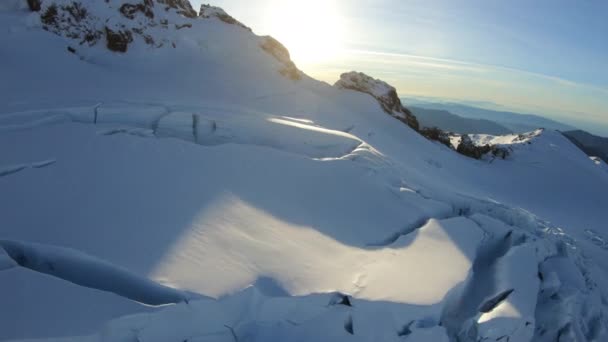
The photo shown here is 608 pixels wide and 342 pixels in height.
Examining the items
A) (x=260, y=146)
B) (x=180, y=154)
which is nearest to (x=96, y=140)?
(x=180, y=154)

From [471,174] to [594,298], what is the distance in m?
8.05

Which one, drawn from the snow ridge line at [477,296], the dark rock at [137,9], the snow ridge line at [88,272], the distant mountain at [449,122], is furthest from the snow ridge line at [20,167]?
the distant mountain at [449,122]

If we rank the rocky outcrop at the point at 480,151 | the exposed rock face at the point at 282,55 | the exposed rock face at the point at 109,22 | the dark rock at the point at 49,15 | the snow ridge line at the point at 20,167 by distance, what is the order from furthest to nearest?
1. the rocky outcrop at the point at 480,151
2. the exposed rock face at the point at 282,55
3. the exposed rock face at the point at 109,22
4. the dark rock at the point at 49,15
5. the snow ridge line at the point at 20,167

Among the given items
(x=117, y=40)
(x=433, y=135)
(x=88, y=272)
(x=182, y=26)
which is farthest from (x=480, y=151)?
(x=88, y=272)

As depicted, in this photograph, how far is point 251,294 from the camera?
10.6ft

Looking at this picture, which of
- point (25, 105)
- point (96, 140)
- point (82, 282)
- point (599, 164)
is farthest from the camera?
point (599, 164)

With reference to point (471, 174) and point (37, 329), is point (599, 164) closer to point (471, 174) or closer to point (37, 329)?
point (471, 174)

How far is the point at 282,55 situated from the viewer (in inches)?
651

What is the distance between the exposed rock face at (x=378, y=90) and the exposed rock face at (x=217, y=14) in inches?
231

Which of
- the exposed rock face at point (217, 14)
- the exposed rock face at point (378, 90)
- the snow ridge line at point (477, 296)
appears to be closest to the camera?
the snow ridge line at point (477, 296)

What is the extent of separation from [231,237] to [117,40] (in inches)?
424

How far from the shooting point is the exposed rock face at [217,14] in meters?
17.9

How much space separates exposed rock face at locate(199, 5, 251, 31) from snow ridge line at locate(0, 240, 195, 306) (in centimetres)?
1660

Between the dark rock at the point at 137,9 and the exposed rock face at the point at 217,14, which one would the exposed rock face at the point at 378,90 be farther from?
the dark rock at the point at 137,9
